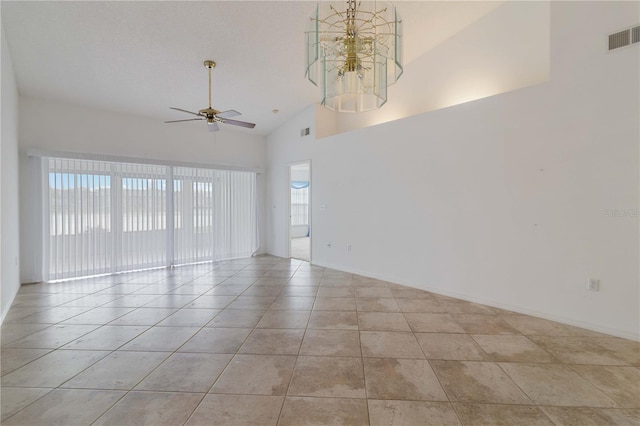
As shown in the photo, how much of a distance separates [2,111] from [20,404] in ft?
10.7

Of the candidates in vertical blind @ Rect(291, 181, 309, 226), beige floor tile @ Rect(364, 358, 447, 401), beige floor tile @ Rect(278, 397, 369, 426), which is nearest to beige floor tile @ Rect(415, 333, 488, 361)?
beige floor tile @ Rect(364, 358, 447, 401)

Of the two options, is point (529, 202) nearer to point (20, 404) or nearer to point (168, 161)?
point (20, 404)

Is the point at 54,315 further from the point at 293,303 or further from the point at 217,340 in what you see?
the point at 293,303

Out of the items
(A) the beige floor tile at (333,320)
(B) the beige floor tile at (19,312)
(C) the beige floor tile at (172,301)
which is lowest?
(A) the beige floor tile at (333,320)

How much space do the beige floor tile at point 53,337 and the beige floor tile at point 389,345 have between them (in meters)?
2.87

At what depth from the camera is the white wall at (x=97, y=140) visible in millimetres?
4531

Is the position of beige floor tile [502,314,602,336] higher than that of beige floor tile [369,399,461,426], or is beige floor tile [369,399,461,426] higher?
beige floor tile [502,314,602,336]

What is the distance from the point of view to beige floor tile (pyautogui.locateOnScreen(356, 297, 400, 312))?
351cm

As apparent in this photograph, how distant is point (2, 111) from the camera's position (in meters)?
3.20

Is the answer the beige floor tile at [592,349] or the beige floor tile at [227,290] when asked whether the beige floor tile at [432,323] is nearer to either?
the beige floor tile at [592,349]

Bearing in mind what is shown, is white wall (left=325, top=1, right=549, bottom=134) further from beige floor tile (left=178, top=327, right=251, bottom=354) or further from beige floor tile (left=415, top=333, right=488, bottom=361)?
beige floor tile (left=178, top=327, right=251, bottom=354)

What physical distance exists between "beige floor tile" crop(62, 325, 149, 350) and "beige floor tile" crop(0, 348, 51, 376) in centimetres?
18

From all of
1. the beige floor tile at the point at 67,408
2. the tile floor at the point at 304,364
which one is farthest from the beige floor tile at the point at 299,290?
the beige floor tile at the point at 67,408

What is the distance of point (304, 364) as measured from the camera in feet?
7.55
